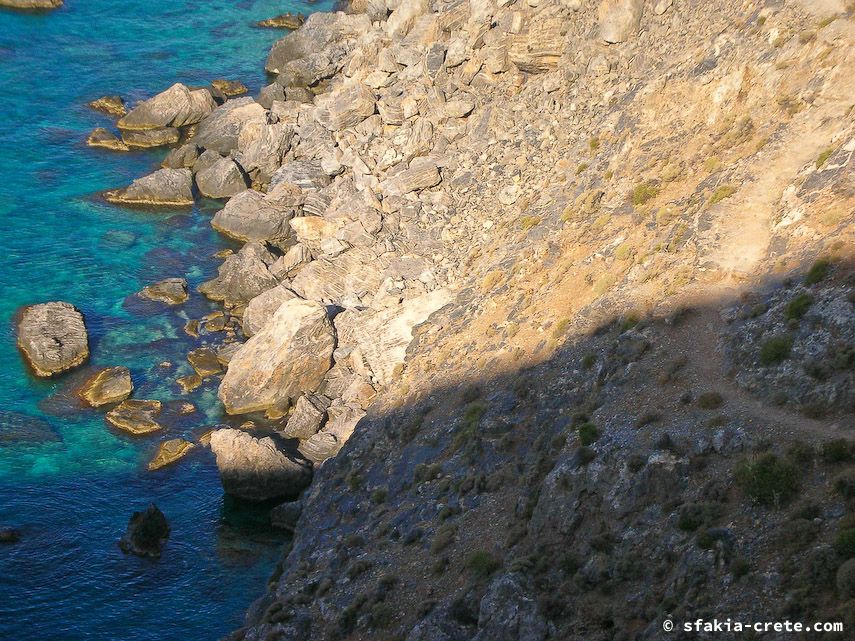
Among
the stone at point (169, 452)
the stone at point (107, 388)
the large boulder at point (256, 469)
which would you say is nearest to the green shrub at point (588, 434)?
the large boulder at point (256, 469)

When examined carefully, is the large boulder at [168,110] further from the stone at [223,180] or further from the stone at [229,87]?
the stone at [223,180]

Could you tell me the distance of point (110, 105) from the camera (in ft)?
332

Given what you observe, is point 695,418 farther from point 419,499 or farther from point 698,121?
point 698,121

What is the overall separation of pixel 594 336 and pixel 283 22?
9501 centimetres

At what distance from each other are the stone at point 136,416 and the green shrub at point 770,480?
4256 cm

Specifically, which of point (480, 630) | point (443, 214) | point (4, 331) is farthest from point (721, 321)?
point (4, 331)

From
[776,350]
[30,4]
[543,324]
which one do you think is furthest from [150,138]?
[776,350]

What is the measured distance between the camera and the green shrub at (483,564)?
37.9 meters

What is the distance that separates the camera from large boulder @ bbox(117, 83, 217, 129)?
319 feet

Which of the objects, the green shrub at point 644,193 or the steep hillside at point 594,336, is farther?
the green shrub at point 644,193

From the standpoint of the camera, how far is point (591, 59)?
65750 millimetres

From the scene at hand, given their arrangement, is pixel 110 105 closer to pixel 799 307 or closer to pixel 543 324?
pixel 543 324

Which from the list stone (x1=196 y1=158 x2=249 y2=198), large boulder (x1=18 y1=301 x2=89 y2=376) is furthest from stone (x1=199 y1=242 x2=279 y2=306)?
stone (x1=196 y1=158 x2=249 y2=198)

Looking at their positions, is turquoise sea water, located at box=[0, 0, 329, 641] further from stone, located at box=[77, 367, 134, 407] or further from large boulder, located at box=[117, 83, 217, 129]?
large boulder, located at box=[117, 83, 217, 129]
